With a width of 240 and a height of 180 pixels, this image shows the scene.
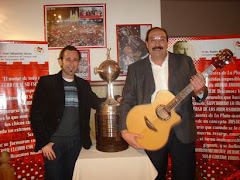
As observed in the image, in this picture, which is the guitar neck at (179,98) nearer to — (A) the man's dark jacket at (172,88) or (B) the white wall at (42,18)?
(A) the man's dark jacket at (172,88)

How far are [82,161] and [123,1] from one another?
6.72 ft

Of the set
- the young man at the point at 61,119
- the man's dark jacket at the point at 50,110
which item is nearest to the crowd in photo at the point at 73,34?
the young man at the point at 61,119

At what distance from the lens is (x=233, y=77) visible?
7.59ft

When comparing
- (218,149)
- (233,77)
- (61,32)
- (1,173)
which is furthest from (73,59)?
(218,149)

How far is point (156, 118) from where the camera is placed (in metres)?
1.61

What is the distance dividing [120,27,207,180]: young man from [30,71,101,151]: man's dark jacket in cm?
48

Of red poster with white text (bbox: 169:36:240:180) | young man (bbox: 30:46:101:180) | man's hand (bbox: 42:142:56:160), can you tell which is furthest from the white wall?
man's hand (bbox: 42:142:56:160)

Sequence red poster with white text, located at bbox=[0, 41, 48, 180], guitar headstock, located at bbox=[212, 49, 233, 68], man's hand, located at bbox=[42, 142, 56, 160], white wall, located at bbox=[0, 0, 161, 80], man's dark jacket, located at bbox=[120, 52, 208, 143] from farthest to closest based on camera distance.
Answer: white wall, located at bbox=[0, 0, 161, 80], red poster with white text, located at bbox=[0, 41, 48, 180], man's hand, located at bbox=[42, 142, 56, 160], man's dark jacket, located at bbox=[120, 52, 208, 143], guitar headstock, located at bbox=[212, 49, 233, 68]

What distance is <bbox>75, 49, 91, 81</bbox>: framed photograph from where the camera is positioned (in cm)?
261

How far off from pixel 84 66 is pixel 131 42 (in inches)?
27.4

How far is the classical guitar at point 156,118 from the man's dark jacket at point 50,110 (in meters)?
0.57

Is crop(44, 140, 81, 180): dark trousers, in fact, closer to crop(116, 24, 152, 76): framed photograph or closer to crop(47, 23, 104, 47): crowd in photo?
crop(116, 24, 152, 76): framed photograph

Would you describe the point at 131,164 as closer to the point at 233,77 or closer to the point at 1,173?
the point at 1,173

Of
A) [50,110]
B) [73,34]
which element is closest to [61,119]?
[50,110]
